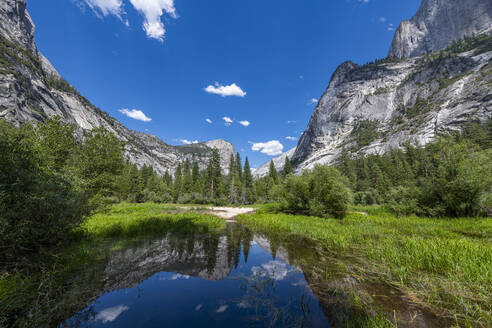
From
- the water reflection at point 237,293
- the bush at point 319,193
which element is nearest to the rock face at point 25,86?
the water reflection at point 237,293

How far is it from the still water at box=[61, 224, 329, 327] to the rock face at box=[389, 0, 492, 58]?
237308 millimetres

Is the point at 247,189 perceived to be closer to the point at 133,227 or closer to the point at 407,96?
the point at 133,227

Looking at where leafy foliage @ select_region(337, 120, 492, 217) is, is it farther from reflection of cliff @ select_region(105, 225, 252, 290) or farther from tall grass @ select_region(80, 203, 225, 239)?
tall grass @ select_region(80, 203, 225, 239)

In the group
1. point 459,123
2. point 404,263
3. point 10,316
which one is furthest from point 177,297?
point 459,123

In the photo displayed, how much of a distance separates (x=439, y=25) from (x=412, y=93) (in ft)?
327

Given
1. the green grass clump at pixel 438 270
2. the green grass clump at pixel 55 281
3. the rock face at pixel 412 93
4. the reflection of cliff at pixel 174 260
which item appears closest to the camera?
the green grass clump at pixel 55 281

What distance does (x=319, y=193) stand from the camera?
20.3 meters

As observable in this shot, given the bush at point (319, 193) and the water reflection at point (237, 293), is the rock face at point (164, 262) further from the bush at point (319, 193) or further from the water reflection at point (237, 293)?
the bush at point (319, 193)

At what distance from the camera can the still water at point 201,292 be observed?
4090 millimetres

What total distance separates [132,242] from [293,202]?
1861 centimetres

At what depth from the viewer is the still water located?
4090 millimetres

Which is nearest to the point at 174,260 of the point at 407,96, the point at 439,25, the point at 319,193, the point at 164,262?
the point at 164,262

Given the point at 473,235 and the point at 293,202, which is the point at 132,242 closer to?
the point at 293,202

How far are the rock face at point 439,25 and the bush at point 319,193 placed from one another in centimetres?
22258
